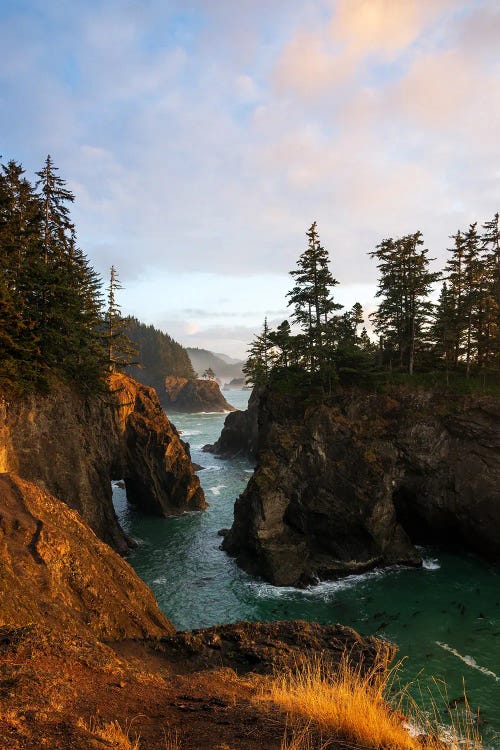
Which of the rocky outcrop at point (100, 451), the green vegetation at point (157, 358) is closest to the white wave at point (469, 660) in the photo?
the rocky outcrop at point (100, 451)

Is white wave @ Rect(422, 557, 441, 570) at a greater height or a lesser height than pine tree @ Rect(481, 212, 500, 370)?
lesser

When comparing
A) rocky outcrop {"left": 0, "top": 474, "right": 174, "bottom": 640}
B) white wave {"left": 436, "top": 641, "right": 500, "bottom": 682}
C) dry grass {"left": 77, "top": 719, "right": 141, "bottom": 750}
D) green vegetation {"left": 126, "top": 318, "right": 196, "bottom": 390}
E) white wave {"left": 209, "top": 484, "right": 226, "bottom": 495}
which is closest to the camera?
dry grass {"left": 77, "top": 719, "right": 141, "bottom": 750}

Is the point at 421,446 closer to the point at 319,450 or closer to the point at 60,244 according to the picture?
the point at 319,450

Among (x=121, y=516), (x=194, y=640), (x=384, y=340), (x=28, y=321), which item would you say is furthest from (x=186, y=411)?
(x=194, y=640)

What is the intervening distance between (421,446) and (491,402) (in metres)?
6.87

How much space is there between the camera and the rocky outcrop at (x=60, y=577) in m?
10.7

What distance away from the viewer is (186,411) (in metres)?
145

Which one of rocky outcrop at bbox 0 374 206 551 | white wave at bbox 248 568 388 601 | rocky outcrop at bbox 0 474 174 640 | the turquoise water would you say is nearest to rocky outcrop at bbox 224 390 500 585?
white wave at bbox 248 568 388 601

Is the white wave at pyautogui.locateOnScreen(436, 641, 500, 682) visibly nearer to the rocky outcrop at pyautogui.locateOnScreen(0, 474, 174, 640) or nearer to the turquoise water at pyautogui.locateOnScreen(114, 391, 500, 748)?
the turquoise water at pyautogui.locateOnScreen(114, 391, 500, 748)

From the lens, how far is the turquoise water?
64.7ft

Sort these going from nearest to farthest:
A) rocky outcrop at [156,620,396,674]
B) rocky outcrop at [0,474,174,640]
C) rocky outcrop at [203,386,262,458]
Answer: rocky outcrop at [0,474,174,640], rocky outcrop at [156,620,396,674], rocky outcrop at [203,386,262,458]

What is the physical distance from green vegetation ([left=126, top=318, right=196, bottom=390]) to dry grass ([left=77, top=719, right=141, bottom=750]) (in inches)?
6096

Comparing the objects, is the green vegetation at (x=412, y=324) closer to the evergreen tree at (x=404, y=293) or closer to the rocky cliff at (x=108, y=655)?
the evergreen tree at (x=404, y=293)

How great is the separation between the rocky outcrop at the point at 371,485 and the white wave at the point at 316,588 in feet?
2.76
